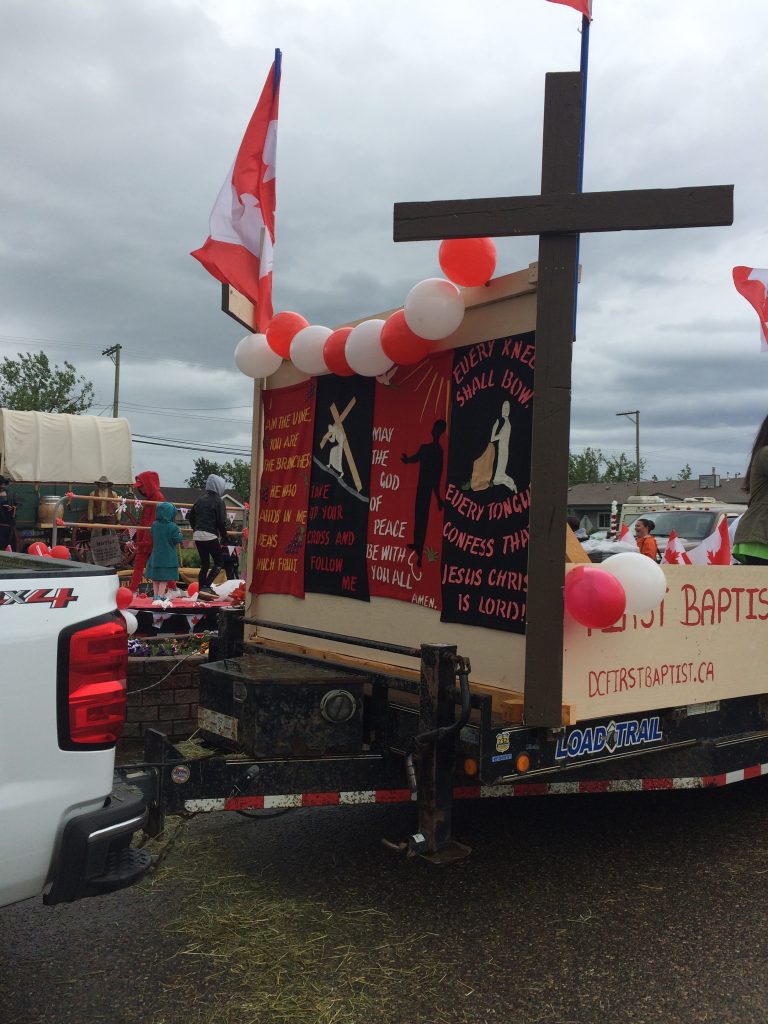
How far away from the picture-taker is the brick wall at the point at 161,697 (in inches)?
223

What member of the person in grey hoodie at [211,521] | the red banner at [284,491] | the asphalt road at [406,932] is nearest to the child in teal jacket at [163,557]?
the person in grey hoodie at [211,521]

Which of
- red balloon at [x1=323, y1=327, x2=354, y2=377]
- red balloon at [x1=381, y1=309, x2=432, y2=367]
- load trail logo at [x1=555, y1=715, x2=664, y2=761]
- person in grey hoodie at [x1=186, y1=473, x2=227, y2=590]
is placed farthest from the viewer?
person in grey hoodie at [x1=186, y1=473, x2=227, y2=590]

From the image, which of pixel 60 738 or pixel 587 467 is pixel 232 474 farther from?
pixel 60 738

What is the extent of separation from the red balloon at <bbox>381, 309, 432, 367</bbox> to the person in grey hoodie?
686cm

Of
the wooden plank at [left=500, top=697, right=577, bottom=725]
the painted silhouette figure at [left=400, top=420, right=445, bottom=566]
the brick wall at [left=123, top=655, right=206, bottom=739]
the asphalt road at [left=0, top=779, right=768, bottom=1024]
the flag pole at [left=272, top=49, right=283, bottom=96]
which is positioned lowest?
the asphalt road at [left=0, top=779, right=768, bottom=1024]

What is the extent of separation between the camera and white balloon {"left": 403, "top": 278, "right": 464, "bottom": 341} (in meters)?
3.55

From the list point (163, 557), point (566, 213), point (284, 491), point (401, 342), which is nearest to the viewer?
point (566, 213)

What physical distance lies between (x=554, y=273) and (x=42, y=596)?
205cm

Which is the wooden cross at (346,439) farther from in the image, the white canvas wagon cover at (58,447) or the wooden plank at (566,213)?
the white canvas wagon cover at (58,447)

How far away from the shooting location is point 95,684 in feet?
7.69

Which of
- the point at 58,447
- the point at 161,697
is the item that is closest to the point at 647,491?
the point at 58,447

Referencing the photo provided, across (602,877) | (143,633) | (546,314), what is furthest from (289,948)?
(143,633)

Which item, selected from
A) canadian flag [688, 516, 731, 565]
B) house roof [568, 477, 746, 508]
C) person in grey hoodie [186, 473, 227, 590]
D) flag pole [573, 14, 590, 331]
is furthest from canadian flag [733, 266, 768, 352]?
house roof [568, 477, 746, 508]

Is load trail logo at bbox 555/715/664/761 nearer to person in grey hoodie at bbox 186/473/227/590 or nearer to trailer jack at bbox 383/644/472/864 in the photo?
trailer jack at bbox 383/644/472/864
